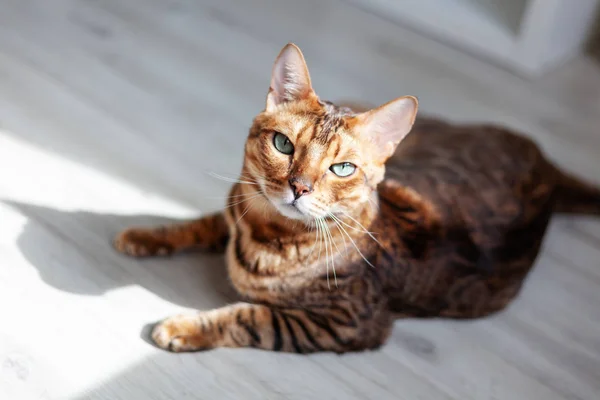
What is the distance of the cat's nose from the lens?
129 cm

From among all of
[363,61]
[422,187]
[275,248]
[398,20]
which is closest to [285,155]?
[275,248]

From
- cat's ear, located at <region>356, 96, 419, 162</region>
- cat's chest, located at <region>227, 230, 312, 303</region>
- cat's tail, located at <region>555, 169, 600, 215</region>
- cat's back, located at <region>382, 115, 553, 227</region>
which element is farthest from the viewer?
cat's tail, located at <region>555, 169, 600, 215</region>

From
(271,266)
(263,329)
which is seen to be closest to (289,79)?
(271,266)

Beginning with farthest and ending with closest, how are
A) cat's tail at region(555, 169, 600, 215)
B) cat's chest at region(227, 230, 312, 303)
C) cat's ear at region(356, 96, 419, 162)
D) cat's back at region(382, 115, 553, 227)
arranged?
cat's tail at region(555, 169, 600, 215) < cat's back at region(382, 115, 553, 227) < cat's chest at region(227, 230, 312, 303) < cat's ear at region(356, 96, 419, 162)

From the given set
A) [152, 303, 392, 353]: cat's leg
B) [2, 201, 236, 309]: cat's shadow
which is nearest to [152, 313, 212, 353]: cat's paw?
[152, 303, 392, 353]: cat's leg

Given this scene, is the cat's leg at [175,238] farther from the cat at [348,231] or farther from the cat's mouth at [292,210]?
the cat's mouth at [292,210]

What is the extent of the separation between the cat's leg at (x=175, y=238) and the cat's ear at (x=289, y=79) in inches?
17.9

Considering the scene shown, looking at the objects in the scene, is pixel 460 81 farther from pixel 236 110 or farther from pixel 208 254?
pixel 208 254

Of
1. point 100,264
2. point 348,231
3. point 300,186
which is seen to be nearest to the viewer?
point 300,186

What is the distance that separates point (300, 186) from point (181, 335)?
457mm

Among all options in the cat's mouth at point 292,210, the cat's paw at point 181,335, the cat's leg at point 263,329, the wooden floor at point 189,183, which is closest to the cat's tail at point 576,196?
the wooden floor at point 189,183

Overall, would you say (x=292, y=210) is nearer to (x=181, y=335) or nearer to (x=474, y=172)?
(x=181, y=335)

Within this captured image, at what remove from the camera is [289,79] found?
1.35m

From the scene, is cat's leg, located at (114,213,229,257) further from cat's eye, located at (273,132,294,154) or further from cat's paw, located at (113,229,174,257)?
cat's eye, located at (273,132,294,154)
